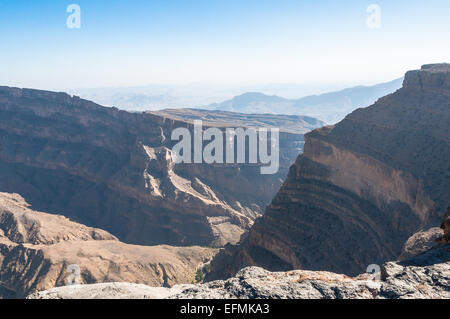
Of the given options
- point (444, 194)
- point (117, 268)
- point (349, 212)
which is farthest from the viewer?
point (117, 268)

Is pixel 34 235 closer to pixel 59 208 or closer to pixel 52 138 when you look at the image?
pixel 59 208

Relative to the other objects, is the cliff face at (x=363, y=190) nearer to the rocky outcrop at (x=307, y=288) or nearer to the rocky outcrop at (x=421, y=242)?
the rocky outcrop at (x=421, y=242)

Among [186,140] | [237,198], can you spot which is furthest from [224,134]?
[237,198]

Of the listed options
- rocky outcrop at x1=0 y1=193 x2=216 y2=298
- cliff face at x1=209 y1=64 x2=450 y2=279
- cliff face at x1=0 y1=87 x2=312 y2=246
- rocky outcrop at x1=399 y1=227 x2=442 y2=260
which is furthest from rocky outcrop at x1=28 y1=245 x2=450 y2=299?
cliff face at x1=0 y1=87 x2=312 y2=246

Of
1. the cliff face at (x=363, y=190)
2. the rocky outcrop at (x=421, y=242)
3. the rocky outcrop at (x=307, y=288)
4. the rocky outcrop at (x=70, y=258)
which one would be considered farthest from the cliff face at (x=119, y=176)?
the rocky outcrop at (x=307, y=288)

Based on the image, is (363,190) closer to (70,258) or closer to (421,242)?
(421,242)

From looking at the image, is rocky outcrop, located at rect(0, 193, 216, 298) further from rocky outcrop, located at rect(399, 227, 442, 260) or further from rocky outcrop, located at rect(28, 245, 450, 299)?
rocky outcrop, located at rect(28, 245, 450, 299)

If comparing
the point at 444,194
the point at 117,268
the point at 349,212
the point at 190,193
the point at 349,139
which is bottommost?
the point at 117,268
